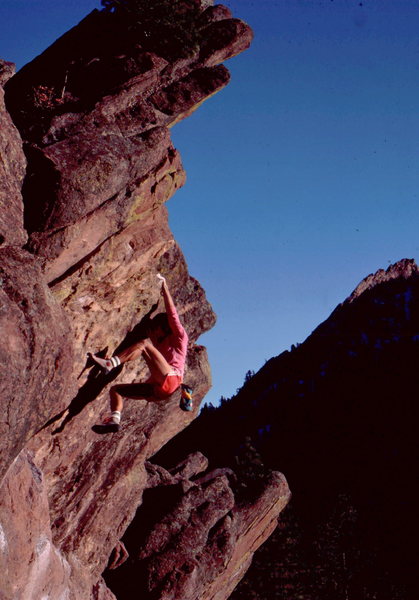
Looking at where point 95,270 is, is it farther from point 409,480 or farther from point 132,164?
point 409,480

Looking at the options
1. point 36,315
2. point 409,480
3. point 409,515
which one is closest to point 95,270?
point 36,315

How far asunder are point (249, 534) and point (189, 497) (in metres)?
4.42

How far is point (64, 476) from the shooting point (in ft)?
50.4

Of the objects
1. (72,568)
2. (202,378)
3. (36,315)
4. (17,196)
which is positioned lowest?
(72,568)

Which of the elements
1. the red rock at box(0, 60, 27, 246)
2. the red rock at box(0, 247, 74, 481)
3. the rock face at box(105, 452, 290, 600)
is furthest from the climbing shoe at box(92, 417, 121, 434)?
the rock face at box(105, 452, 290, 600)

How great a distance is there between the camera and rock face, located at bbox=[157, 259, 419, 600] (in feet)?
144

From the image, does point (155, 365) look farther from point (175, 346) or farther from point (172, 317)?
point (172, 317)

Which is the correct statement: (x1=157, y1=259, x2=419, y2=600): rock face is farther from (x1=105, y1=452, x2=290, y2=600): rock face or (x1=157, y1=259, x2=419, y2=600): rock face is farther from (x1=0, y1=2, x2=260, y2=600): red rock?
(x1=0, y1=2, x2=260, y2=600): red rock

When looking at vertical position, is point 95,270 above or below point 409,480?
below

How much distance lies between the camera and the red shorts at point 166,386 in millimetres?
13141

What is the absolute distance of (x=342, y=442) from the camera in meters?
67.6

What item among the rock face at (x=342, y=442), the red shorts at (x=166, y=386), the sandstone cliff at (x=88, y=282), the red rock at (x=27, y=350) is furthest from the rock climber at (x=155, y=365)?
the rock face at (x=342, y=442)

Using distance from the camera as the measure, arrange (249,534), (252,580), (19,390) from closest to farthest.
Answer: (19,390) → (249,534) → (252,580)

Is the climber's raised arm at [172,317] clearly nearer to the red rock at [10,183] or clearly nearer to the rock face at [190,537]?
the red rock at [10,183]
